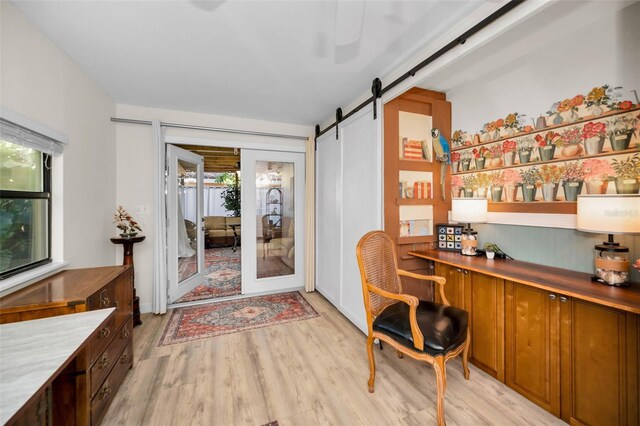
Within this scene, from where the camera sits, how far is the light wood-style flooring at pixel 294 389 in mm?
1583

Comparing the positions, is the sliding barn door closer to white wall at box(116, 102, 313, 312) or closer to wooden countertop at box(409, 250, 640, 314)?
wooden countertop at box(409, 250, 640, 314)

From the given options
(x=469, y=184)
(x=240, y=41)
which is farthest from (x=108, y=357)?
(x=469, y=184)

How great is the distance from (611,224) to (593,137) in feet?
2.28

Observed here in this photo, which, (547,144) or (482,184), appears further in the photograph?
(482,184)

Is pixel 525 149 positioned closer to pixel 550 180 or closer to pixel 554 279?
pixel 550 180

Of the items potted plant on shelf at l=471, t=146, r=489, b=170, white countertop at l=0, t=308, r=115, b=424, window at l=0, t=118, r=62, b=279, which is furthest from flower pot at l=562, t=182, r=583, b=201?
window at l=0, t=118, r=62, b=279

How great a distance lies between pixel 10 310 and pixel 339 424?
6.23 ft

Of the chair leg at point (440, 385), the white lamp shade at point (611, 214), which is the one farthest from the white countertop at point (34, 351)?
the white lamp shade at point (611, 214)

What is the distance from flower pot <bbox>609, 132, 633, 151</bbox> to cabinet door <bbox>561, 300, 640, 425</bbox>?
3.31ft

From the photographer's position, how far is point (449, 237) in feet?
8.14

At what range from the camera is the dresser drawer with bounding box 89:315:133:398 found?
146 cm

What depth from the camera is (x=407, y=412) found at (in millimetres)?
1616

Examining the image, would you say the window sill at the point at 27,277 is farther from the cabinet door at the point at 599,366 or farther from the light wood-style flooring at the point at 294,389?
the cabinet door at the point at 599,366

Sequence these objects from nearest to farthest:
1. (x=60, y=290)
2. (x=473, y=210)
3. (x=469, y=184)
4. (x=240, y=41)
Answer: (x=60, y=290)
(x=240, y=41)
(x=473, y=210)
(x=469, y=184)
